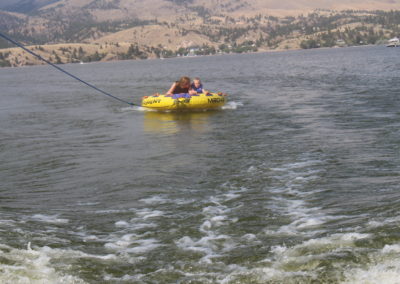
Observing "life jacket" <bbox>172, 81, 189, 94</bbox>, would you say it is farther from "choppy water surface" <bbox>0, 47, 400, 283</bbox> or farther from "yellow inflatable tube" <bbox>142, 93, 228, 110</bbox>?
"choppy water surface" <bbox>0, 47, 400, 283</bbox>

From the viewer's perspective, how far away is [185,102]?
2672 centimetres

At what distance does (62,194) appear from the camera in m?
11.6

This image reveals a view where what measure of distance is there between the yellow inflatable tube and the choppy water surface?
5.49 m

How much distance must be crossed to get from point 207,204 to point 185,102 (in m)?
16.7

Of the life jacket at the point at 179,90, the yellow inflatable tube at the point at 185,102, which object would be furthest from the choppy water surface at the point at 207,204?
the life jacket at the point at 179,90

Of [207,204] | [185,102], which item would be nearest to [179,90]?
[185,102]

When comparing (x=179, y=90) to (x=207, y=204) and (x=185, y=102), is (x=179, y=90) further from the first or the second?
(x=207, y=204)

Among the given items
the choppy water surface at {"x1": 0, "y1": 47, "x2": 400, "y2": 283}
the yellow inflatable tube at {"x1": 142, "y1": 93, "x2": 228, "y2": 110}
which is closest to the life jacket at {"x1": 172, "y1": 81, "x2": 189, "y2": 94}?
the yellow inflatable tube at {"x1": 142, "y1": 93, "x2": 228, "y2": 110}

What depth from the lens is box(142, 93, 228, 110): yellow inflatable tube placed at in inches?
1051

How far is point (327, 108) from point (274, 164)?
1273 cm

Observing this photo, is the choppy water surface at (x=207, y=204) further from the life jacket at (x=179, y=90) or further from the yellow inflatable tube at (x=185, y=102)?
the life jacket at (x=179, y=90)

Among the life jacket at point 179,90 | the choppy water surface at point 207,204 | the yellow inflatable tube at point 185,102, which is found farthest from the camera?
the life jacket at point 179,90

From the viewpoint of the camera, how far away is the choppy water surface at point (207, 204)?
716cm

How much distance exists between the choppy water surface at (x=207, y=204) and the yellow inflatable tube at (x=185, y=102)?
5.49 m
